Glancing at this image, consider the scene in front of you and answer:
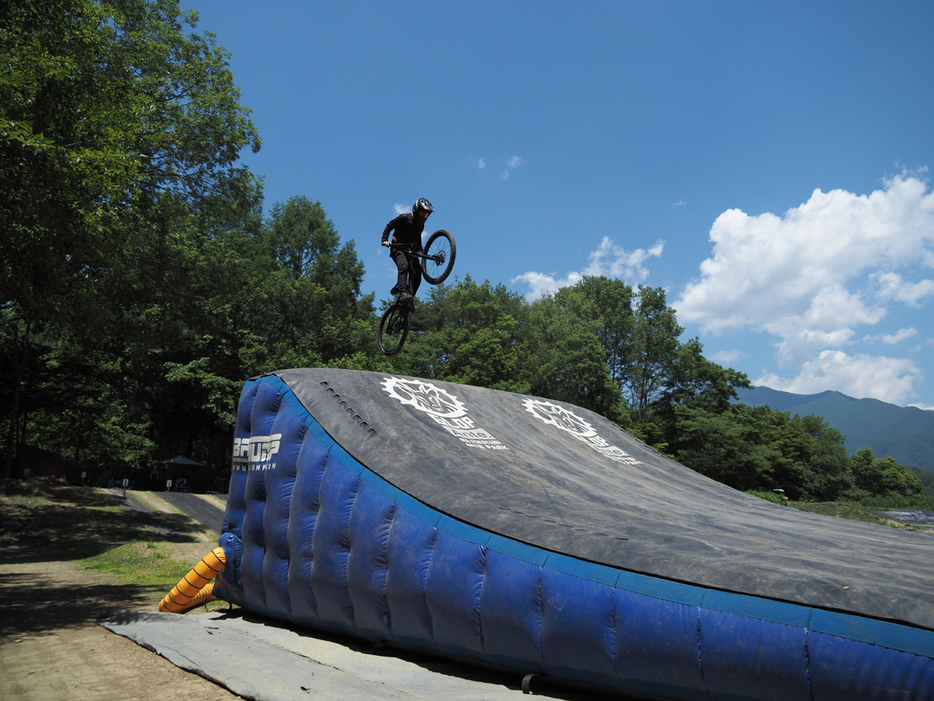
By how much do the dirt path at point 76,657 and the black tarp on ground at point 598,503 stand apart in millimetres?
2314

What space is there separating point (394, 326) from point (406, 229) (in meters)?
1.62

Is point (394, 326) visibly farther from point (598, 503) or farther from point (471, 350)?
point (471, 350)

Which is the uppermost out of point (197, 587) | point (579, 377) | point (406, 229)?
point (579, 377)

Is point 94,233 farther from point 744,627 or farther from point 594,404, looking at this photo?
point 594,404

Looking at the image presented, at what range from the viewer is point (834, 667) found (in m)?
2.86

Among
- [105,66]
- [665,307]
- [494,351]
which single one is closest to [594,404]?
[494,351]

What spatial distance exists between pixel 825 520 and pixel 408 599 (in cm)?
499

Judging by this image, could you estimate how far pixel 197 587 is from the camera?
287 inches

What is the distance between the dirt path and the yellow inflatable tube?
816 mm

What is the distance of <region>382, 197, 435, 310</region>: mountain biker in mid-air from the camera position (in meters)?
8.81

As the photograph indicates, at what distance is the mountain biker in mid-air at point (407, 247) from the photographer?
28.9 feet

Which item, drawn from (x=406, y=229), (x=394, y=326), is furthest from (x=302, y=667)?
(x=406, y=229)

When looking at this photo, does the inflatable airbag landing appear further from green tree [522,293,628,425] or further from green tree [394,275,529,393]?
green tree [522,293,628,425]

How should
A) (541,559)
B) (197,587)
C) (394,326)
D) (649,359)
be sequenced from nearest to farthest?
1. (541,559)
2. (197,587)
3. (394,326)
4. (649,359)
